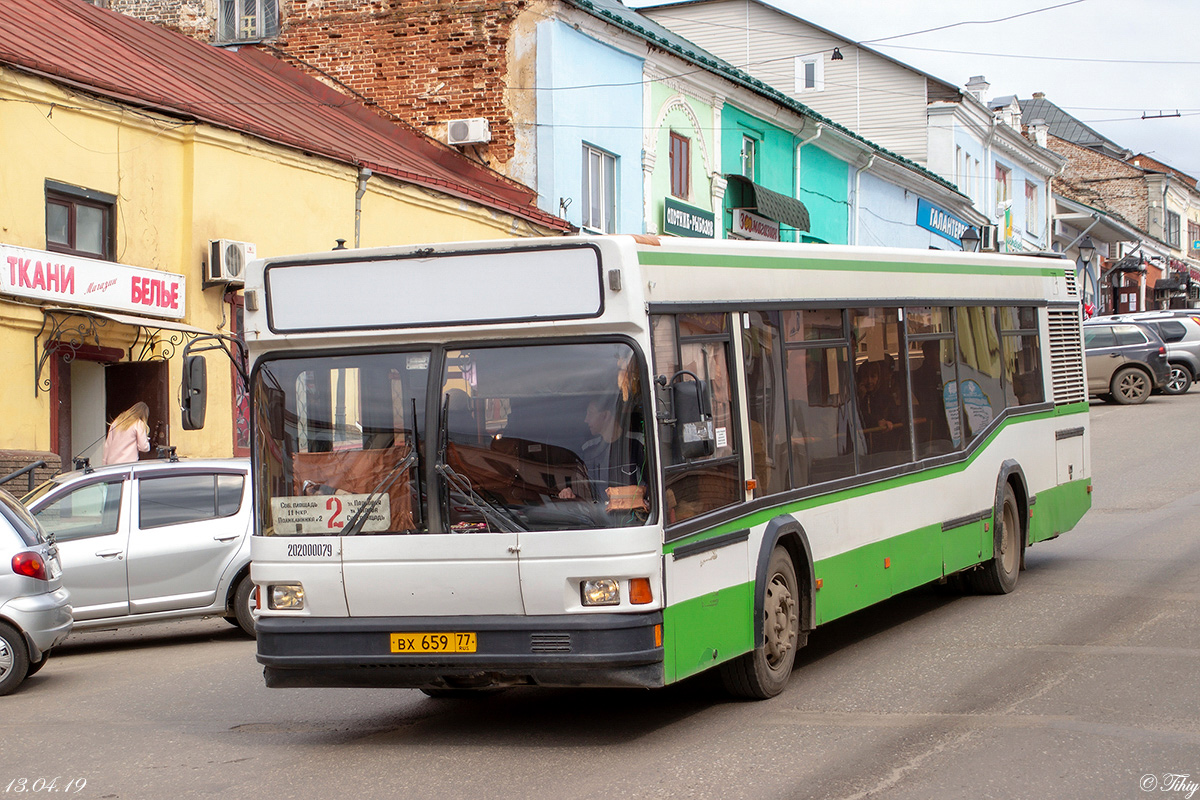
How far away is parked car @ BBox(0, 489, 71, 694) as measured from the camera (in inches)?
383

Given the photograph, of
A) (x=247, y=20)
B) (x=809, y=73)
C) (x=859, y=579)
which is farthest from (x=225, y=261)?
(x=809, y=73)

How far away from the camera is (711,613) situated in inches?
294

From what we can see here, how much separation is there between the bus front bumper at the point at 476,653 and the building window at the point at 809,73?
40574 mm

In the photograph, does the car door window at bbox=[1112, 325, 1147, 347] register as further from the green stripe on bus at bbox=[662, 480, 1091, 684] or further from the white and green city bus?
the white and green city bus

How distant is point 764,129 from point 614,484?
26.6 m

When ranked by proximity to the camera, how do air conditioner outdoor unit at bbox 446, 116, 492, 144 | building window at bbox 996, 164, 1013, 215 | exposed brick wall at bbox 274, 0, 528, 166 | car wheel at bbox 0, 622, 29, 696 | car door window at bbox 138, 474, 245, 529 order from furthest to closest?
building window at bbox 996, 164, 1013, 215 → exposed brick wall at bbox 274, 0, 528, 166 → air conditioner outdoor unit at bbox 446, 116, 492, 144 → car door window at bbox 138, 474, 245, 529 → car wheel at bbox 0, 622, 29, 696

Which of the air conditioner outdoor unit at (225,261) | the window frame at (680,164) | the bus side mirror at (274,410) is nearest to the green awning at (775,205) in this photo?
the window frame at (680,164)

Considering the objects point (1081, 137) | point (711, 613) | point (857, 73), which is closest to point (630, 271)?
point (711, 613)

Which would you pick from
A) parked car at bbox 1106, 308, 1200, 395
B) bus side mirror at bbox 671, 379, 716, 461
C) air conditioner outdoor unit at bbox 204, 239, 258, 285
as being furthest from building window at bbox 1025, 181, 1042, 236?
bus side mirror at bbox 671, 379, 716, 461

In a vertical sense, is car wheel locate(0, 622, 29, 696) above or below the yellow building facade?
below

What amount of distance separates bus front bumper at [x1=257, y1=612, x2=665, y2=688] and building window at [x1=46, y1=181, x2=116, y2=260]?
9.50 meters

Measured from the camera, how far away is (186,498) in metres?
12.0

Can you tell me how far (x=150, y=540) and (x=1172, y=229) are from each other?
76340 mm

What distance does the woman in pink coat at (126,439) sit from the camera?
15.0 metres
